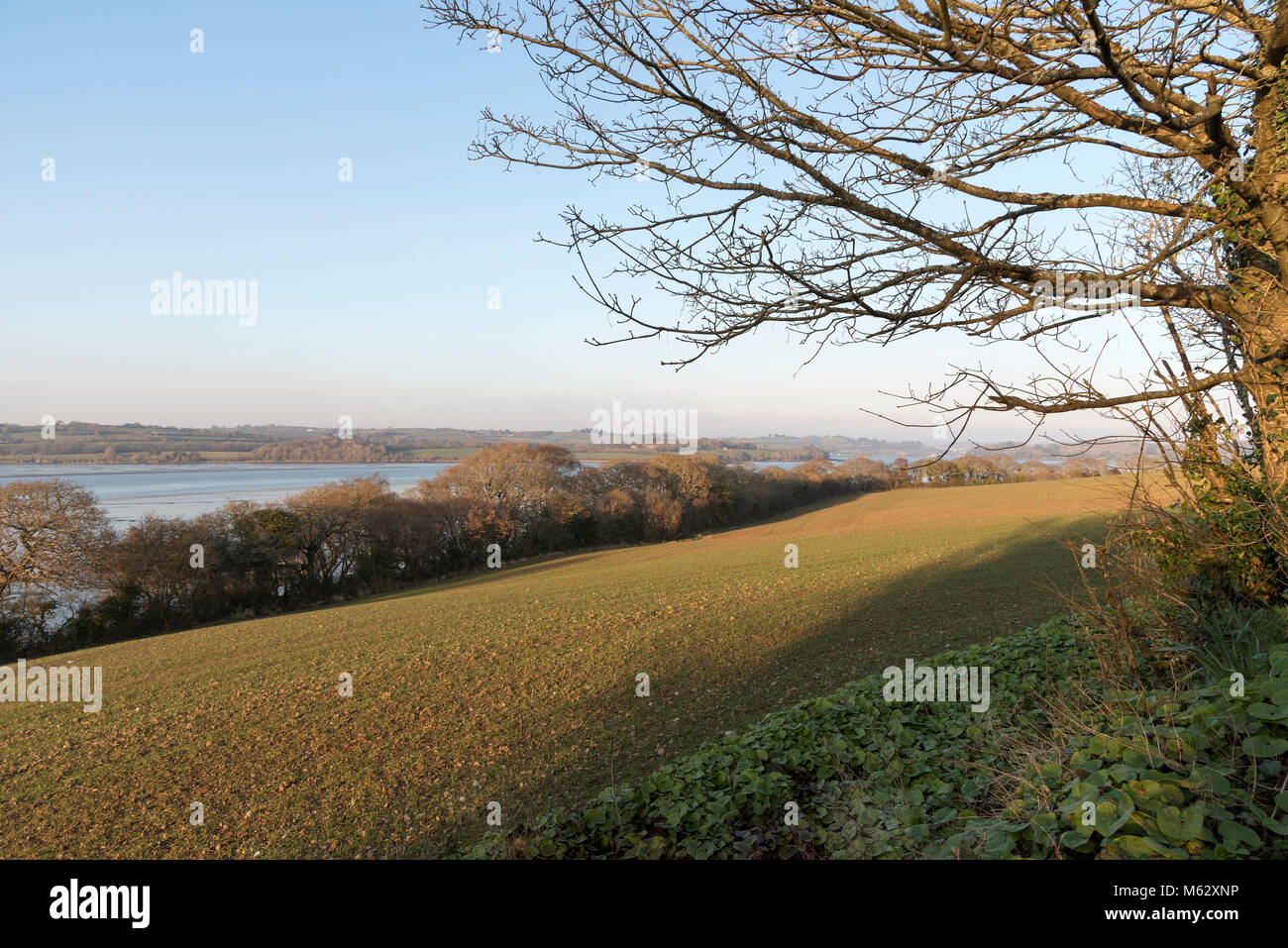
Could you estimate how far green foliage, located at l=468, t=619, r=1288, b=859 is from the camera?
2.53 meters

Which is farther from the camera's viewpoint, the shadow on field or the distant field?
the shadow on field

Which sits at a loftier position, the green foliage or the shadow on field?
the green foliage

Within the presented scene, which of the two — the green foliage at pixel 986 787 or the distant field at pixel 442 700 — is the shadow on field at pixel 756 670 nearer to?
the distant field at pixel 442 700

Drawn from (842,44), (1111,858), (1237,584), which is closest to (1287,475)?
(1237,584)

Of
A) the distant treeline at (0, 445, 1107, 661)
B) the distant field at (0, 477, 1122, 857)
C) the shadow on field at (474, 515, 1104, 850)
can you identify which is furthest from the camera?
the distant treeline at (0, 445, 1107, 661)

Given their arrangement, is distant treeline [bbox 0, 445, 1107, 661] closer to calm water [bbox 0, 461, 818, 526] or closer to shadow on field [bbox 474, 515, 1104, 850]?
calm water [bbox 0, 461, 818, 526]

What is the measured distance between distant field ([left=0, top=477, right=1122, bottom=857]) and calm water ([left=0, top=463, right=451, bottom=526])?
1094cm

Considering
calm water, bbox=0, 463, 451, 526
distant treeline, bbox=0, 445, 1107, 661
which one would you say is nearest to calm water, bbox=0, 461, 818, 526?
calm water, bbox=0, 463, 451, 526

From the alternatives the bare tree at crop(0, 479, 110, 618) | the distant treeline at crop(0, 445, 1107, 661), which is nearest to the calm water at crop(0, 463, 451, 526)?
the bare tree at crop(0, 479, 110, 618)

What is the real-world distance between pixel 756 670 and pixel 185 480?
4806cm

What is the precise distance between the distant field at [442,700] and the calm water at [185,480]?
10.9 m

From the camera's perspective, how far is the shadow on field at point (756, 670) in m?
6.81

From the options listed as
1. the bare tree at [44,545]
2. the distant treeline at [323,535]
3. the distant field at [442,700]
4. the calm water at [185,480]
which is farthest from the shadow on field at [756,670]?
the calm water at [185,480]

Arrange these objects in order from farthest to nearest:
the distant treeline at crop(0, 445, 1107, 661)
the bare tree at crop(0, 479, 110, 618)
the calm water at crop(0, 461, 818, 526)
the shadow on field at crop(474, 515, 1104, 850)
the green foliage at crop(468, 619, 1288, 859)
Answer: the calm water at crop(0, 461, 818, 526) → the distant treeline at crop(0, 445, 1107, 661) → the bare tree at crop(0, 479, 110, 618) → the shadow on field at crop(474, 515, 1104, 850) → the green foliage at crop(468, 619, 1288, 859)
